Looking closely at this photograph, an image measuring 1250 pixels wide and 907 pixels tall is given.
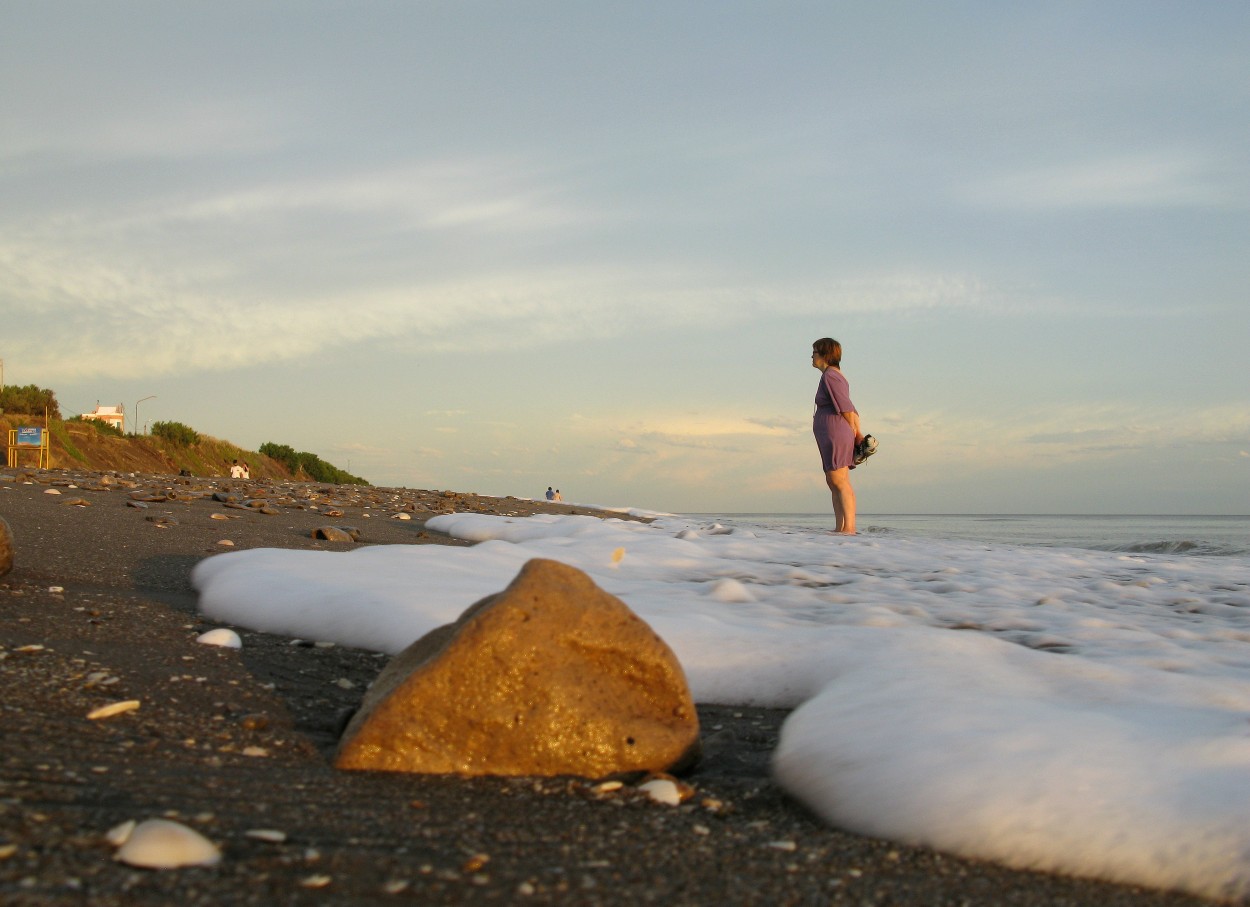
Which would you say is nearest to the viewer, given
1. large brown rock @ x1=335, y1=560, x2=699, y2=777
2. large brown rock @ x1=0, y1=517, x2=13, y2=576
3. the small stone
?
large brown rock @ x1=335, y1=560, x2=699, y2=777

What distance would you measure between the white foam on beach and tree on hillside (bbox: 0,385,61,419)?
1053 inches

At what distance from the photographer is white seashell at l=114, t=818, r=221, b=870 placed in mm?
1436

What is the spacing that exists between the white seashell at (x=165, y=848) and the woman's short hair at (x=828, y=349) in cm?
888

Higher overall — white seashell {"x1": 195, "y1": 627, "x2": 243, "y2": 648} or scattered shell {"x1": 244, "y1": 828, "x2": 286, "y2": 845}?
white seashell {"x1": 195, "y1": 627, "x2": 243, "y2": 648}

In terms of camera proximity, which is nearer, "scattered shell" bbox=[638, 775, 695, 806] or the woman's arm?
"scattered shell" bbox=[638, 775, 695, 806]

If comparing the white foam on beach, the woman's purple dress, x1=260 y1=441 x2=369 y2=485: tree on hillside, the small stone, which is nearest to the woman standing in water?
the woman's purple dress

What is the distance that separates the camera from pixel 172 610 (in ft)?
11.8

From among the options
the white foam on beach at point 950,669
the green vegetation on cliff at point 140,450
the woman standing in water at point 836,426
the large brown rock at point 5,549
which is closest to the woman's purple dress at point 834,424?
the woman standing in water at point 836,426

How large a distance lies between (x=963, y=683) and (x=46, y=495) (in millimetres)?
7040

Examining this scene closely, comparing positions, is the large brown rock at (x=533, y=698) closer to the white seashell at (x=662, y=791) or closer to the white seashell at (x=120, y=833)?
the white seashell at (x=662, y=791)

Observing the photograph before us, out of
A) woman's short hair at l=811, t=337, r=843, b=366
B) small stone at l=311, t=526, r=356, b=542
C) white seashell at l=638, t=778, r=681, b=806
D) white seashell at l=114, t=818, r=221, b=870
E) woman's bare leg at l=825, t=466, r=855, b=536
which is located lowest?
white seashell at l=638, t=778, r=681, b=806

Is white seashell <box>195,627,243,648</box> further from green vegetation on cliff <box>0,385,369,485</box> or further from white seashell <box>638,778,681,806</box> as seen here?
green vegetation on cliff <box>0,385,369,485</box>

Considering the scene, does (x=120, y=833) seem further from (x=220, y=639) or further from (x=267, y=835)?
(x=220, y=639)

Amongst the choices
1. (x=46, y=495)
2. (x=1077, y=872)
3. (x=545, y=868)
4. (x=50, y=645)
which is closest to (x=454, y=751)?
(x=545, y=868)
